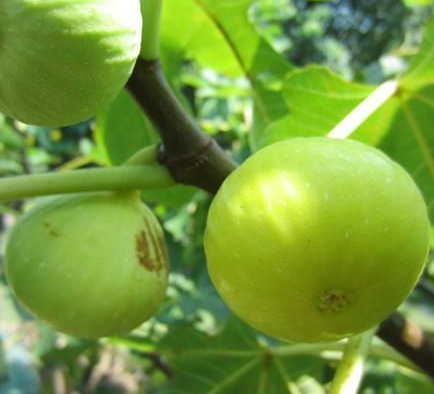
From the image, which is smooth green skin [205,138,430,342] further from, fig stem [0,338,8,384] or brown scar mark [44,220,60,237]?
fig stem [0,338,8,384]

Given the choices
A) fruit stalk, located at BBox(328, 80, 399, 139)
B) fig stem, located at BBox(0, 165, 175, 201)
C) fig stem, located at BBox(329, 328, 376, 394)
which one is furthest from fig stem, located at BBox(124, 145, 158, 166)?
fig stem, located at BBox(329, 328, 376, 394)

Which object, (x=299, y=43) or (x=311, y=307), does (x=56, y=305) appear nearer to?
(x=311, y=307)

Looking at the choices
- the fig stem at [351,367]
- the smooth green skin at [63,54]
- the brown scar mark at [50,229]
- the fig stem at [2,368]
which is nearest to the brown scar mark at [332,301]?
the fig stem at [351,367]

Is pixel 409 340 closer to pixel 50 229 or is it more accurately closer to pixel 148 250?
pixel 148 250

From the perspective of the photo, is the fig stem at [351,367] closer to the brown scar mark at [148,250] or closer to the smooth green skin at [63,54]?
the brown scar mark at [148,250]

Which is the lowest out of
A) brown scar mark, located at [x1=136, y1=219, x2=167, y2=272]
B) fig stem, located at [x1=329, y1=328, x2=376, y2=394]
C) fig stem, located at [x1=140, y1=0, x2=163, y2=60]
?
fig stem, located at [x1=329, y1=328, x2=376, y2=394]

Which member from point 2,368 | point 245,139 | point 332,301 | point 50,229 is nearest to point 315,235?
point 332,301

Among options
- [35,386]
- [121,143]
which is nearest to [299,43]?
[35,386]
